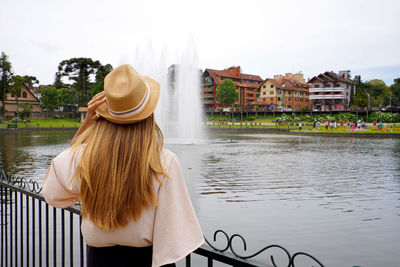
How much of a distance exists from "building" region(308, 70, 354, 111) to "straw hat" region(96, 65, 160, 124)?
97.6 m

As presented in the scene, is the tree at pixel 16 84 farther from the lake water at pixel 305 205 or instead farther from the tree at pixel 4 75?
the lake water at pixel 305 205

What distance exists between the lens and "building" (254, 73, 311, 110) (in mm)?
100625

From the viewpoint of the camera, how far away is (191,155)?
75.3ft

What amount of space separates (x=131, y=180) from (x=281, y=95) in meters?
102

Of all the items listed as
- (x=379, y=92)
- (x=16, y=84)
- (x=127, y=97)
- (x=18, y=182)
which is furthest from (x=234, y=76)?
(x=127, y=97)

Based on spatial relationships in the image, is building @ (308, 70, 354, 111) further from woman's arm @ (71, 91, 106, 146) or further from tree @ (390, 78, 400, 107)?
woman's arm @ (71, 91, 106, 146)

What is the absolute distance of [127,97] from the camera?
6.11 ft

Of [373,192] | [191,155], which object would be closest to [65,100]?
[191,155]

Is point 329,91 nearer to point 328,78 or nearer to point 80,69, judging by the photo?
point 328,78

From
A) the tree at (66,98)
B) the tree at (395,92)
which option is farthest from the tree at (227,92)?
the tree at (395,92)

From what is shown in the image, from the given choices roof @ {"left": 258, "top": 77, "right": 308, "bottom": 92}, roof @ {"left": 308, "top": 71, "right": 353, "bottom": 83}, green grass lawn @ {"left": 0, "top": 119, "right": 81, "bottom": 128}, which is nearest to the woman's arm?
green grass lawn @ {"left": 0, "top": 119, "right": 81, "bottom": 128}

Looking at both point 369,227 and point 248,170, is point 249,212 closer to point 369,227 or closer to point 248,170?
point 369,227

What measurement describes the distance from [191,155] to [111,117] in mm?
21099

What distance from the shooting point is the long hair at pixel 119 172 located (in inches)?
73.6
